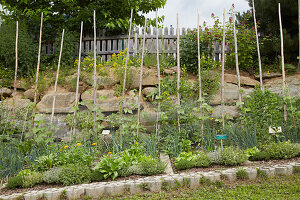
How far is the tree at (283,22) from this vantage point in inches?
297

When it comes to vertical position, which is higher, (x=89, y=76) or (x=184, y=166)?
(x=89, y=76)

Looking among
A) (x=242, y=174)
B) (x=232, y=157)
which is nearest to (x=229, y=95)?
(x=232, y=157)

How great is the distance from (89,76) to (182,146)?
153 inches

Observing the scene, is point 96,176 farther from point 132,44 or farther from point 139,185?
point 132,44

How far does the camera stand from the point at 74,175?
3.60 m

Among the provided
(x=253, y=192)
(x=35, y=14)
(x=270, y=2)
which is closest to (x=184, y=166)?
(x=253, y=192)

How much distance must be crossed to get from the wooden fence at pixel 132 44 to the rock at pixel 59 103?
2329 millimetres

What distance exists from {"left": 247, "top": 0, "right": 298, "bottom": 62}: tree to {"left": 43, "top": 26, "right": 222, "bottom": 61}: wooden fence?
165 centimetres

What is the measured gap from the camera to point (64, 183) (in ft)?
11.7

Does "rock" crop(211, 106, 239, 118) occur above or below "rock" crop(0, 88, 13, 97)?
below

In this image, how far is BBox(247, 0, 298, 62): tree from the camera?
7.54 m

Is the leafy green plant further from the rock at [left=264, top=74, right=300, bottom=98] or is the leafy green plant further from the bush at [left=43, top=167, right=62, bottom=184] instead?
the rock at [left=264, top=74, right=300, bottom=98]

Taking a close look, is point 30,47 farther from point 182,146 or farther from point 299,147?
point 299,147

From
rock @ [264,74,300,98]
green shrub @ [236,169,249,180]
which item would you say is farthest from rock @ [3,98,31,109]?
rock @ [264,74,300,98]
